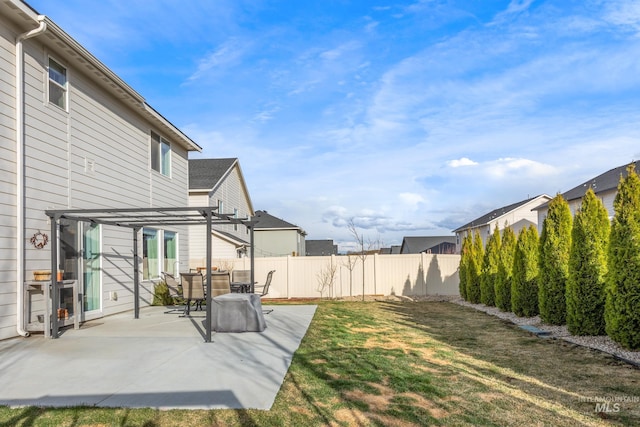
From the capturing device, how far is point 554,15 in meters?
9.04

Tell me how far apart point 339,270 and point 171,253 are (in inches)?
248

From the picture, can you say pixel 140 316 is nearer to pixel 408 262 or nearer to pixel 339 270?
pixel 339 270

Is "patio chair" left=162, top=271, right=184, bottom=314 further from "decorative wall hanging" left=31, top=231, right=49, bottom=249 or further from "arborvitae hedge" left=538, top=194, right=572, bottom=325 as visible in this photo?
"arborvitae hedge" left=538, top=194, right=572, bottom=325

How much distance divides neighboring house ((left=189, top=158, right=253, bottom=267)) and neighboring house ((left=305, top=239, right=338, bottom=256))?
56.4 ft

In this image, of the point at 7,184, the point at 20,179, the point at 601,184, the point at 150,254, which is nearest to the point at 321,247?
the point at 601,184

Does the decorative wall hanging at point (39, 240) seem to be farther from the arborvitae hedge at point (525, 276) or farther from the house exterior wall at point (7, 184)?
the arborvitae hedge at point (525, 276)

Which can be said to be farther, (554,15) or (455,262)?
(455,262)

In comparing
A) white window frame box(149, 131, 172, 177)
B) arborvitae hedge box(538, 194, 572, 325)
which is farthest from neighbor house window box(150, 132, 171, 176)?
arborvitae hedge box(538, 194, 572, 325)

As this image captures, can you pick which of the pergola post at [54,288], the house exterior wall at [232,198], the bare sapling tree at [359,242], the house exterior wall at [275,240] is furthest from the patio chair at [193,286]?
the house exterior wall at [275,240]

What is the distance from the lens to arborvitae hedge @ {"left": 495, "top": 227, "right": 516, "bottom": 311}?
35.6ft

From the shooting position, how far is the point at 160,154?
12211mm

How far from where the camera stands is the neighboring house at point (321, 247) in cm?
4179

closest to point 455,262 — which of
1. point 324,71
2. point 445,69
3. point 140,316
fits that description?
point 445,69

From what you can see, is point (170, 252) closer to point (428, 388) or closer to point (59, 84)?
point (59, 84)
